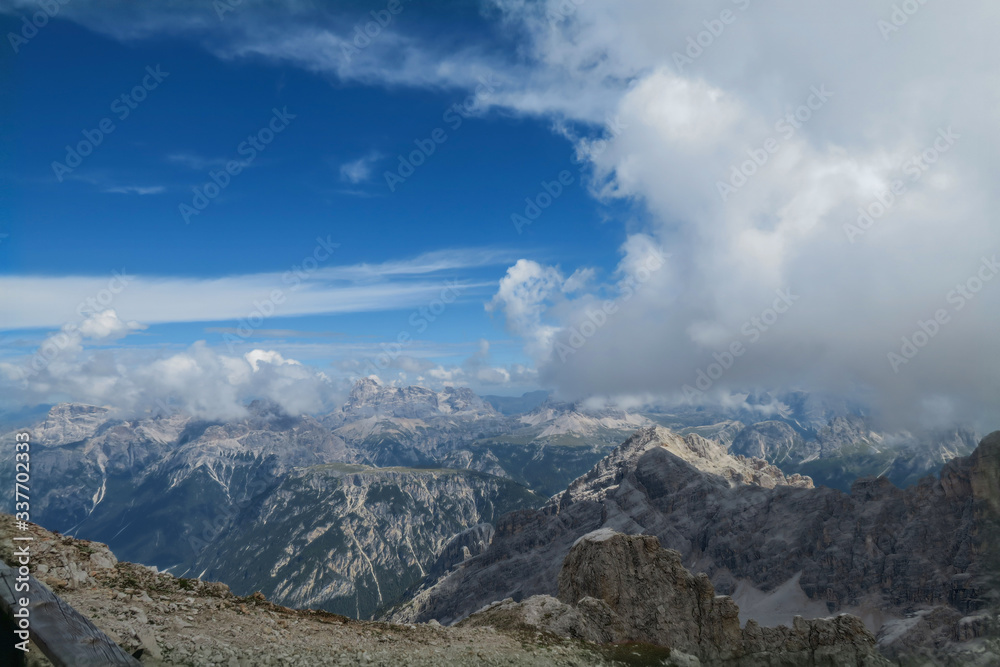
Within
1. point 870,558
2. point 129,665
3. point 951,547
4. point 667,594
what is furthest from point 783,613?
point 129,665

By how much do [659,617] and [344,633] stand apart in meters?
55.0

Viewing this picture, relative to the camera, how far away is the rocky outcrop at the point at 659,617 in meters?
43.1

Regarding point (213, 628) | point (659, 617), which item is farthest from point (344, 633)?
point (659, 617)

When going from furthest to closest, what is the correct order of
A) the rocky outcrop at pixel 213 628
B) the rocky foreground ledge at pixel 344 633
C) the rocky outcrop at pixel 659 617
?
the rocky outcrop at pixel 659 617, the rocky foreground ledge at pixel 344 633, the rocky outcrop at pixel 213 628

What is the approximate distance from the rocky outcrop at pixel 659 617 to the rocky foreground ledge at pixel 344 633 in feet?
0.60

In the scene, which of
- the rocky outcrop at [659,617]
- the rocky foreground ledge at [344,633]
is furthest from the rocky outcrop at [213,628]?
the rocky outcrop at [659,617]

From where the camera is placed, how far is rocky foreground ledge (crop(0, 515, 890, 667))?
19.9 meters

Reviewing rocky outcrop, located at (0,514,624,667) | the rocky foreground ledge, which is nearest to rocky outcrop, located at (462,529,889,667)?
the rocky foreground ledge

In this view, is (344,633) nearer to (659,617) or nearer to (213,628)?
(213,628)

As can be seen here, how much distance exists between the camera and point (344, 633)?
26391 millimetres

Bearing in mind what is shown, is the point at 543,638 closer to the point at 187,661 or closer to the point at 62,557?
the point at 187,661

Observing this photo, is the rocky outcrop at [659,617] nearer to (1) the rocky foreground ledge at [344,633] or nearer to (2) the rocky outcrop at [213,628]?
(1) the rocky foreground ledge at [344,633]

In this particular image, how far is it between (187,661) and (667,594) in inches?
2741

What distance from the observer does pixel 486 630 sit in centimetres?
3562
